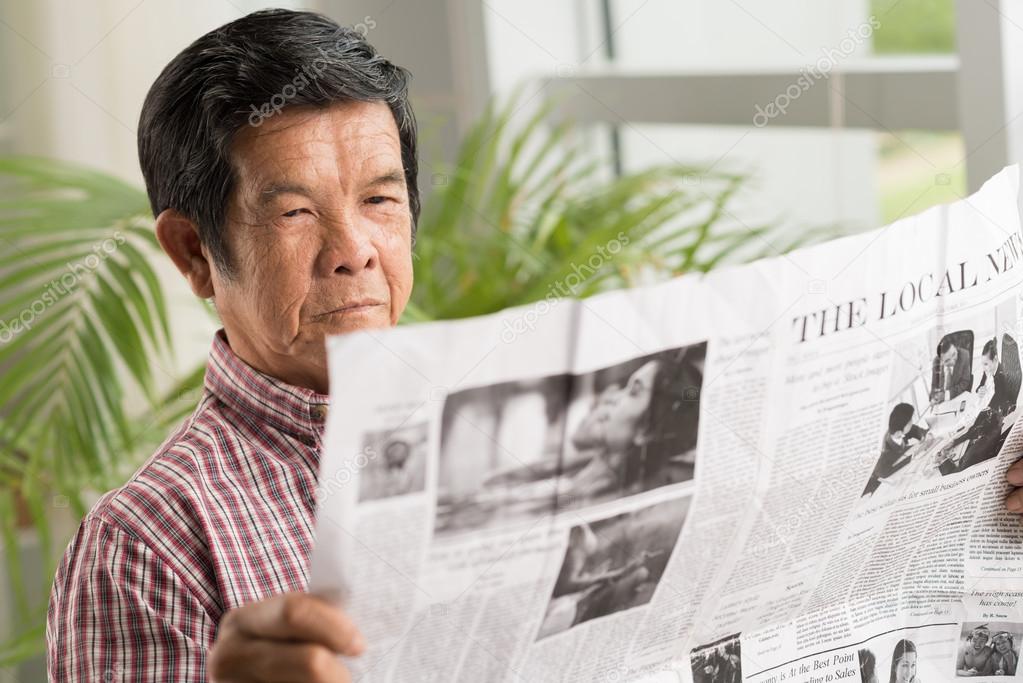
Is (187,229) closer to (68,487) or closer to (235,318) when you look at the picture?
(235,318)

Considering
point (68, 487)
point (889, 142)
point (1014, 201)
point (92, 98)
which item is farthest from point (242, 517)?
point (92, 98)

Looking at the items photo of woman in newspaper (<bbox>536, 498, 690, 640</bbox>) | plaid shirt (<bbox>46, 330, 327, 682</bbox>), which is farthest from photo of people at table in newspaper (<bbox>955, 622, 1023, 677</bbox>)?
plaid shirt (<bbox>46, 330, 327, 682</bbox>)

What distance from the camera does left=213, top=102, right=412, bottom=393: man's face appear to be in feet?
2.78

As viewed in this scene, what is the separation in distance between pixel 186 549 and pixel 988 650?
614 millimetres

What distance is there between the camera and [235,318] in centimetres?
92

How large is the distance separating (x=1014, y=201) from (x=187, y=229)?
0.64m

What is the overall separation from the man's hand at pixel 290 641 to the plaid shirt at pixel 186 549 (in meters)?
0.21

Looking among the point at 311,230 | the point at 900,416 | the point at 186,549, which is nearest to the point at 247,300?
the point at 311,230

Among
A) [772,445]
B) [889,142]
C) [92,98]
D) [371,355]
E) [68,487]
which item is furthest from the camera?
[92,98]

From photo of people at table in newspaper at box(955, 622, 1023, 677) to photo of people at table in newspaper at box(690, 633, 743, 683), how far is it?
21 centimetres

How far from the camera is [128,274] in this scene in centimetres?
157

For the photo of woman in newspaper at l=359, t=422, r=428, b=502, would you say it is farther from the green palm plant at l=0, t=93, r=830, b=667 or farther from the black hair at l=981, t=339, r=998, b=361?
the green palm plant at l=0, t=93, r=830, b=667

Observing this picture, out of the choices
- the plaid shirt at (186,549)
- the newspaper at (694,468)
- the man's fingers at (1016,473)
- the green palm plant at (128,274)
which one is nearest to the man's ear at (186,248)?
the plaid shirt at (186,549)

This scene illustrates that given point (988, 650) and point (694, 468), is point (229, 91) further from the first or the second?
point (988, 650)
